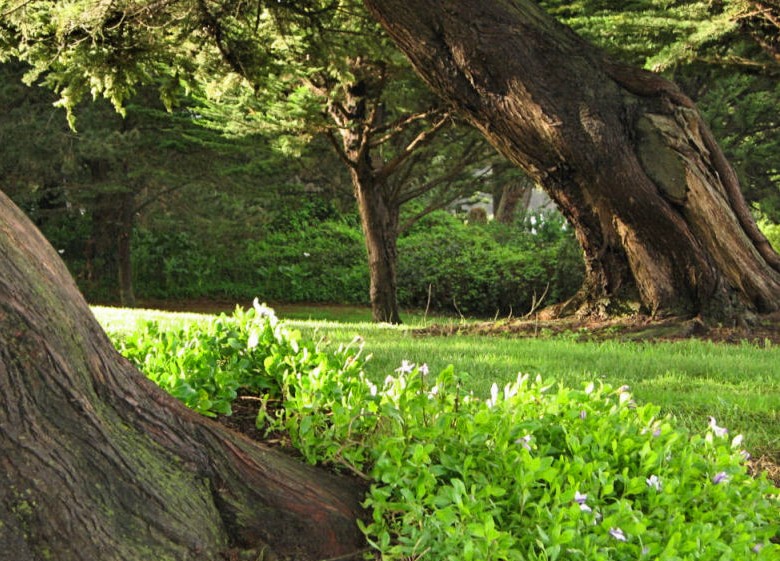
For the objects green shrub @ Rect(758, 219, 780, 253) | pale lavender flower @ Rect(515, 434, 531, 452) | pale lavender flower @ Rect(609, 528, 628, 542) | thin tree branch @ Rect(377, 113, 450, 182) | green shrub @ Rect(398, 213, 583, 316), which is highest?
thin tree branch @ Rect(377, 113, 450, 182)

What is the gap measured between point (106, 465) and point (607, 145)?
6341 millimetres

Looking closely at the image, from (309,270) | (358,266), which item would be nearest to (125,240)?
(309,270)

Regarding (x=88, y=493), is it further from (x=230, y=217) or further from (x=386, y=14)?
(x=230, y=217)

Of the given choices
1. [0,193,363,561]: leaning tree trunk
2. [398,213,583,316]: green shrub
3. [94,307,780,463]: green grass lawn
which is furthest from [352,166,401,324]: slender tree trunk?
[0,193,363,561]: leaning tree trunk

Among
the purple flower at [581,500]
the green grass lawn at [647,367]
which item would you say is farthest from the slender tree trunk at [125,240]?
the purple flower at [581,500]

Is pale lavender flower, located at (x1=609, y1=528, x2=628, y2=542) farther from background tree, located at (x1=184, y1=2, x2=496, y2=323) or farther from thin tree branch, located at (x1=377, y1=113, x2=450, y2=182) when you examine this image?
thin tree branch, located at (x1=377, y1=113, x2=450, y2=182)

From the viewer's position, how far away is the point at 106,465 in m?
2.33

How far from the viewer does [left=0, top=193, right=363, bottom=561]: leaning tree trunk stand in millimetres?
2168

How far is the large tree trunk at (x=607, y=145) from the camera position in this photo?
7.63 metres

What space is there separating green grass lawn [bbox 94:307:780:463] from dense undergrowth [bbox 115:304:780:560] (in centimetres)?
94

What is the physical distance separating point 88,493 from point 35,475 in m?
0.16

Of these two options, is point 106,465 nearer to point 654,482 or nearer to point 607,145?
point 654,482

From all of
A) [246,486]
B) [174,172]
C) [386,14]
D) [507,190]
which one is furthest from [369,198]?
[507,190]

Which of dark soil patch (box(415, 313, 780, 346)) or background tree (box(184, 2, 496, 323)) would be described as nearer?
dark soil patch (box(415, 313, 780, 346))
